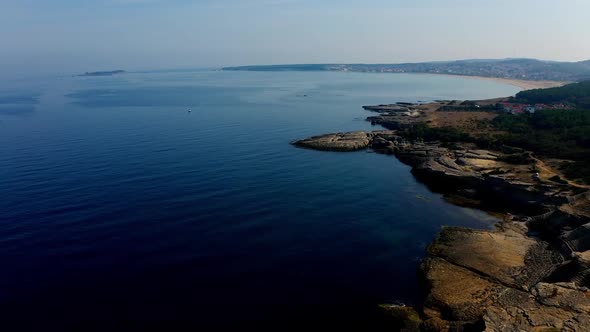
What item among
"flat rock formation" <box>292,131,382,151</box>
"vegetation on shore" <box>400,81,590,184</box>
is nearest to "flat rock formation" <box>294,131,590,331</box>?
"vegetation on shore" <box>400,81,590,184</box>

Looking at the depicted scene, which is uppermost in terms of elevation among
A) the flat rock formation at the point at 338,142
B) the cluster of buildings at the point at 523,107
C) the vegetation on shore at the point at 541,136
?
the cluster of buildings at the point at 523,107

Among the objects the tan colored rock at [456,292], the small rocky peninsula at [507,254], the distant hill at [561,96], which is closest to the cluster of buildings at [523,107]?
the distant hill at [561,96]

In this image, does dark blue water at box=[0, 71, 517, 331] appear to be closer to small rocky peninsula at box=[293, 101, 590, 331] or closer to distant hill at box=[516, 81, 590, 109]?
small rocky peninsula at box=[293, 101, 590, 331]

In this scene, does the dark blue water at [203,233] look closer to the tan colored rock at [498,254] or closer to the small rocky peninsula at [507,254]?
the small rocky peninsula at [507,254]

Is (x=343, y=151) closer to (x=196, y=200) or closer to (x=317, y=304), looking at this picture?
(x=196, y=200)

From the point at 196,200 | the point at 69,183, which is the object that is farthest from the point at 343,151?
the point at 69,183
